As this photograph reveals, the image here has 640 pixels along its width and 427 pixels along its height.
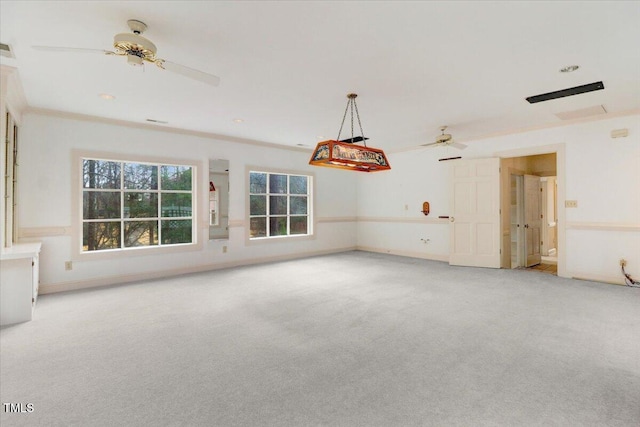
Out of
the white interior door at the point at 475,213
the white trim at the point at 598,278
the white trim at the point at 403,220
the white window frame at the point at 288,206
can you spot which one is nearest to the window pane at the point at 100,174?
the white window frame at the point at 288,206

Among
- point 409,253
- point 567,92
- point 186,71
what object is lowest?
point 409,253

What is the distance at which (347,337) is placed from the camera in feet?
9.46

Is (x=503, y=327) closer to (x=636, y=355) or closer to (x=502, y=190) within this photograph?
(x=636, y=355)

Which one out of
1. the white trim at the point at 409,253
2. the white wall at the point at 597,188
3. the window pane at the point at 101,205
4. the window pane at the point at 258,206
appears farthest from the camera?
the window pane at the point at 258,206

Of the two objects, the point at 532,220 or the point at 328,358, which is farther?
the point at 532,220

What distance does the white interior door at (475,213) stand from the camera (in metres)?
6.11

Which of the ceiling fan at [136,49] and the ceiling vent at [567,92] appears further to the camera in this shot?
the ceiling vent at [567,92]

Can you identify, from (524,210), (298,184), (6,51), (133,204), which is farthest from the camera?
(298,184)

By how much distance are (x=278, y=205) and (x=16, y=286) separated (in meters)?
4.95

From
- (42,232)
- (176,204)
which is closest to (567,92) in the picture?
(176,204)

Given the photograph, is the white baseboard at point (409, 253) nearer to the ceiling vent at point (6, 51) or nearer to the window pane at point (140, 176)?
the window pane at point (140, 176)

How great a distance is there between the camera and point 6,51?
9.57 feet

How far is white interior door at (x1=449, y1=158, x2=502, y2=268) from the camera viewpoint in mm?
6113

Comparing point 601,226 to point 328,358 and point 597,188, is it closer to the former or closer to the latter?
point 597,188
